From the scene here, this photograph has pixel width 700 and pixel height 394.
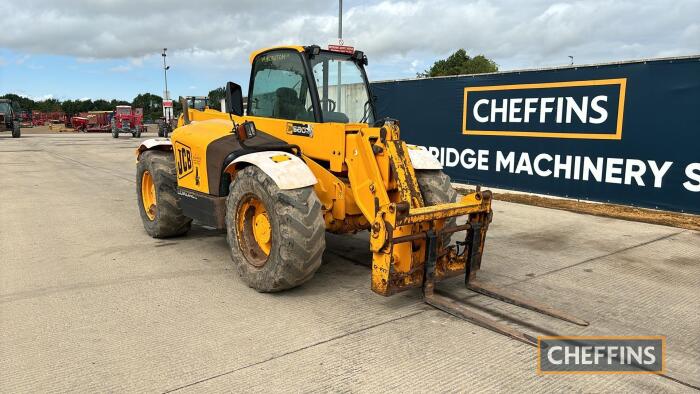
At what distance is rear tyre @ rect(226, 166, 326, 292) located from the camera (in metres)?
4.33

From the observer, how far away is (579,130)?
9383 mm

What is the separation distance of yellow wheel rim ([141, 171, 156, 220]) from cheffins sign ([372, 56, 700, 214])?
7.07 metres

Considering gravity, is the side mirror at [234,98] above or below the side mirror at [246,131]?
above

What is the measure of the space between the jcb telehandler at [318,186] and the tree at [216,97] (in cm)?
41

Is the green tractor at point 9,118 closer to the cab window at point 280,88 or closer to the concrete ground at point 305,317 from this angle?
the concrete ground at point 305,317

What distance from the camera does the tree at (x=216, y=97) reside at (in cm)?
632

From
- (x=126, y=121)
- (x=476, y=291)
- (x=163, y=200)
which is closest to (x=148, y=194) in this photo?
(x=163, y=200)

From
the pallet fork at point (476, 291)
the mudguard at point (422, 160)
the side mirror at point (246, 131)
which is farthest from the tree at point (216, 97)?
the pallet fork at point (476, 291)

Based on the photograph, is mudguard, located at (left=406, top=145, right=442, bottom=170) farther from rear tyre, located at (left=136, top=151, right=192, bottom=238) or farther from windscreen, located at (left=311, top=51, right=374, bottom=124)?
rear tyre, located at (left=136, top=151, right=192, bottom=238)

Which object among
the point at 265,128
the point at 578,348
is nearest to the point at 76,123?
the point at 265,128

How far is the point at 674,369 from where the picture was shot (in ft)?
11.1

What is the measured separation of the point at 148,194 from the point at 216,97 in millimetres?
1744

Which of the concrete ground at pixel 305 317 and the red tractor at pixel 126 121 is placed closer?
the concrete ground at pixel 305 317

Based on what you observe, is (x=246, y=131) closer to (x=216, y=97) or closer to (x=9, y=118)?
(x=216, y=97)
